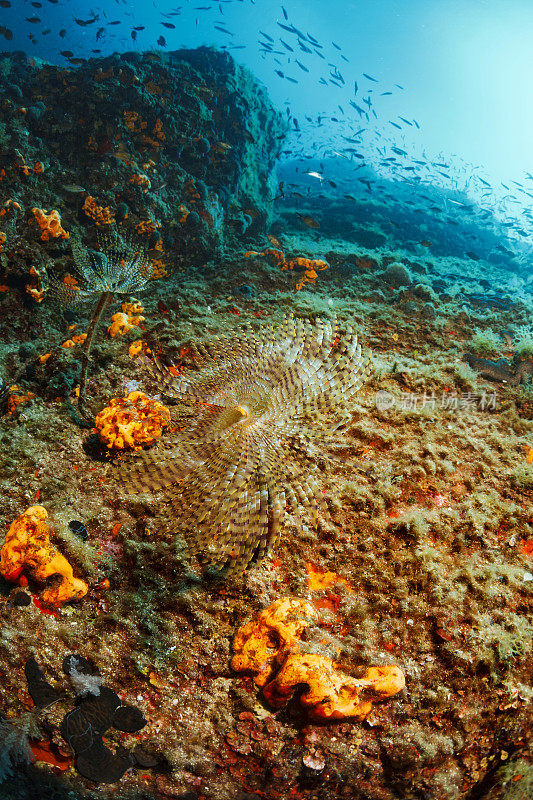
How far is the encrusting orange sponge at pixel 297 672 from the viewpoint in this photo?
1.98m

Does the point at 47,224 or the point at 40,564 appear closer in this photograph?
the point at 40,564

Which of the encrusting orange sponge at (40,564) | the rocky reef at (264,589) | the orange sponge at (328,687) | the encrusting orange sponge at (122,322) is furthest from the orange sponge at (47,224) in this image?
the orange sponge at (328,687)

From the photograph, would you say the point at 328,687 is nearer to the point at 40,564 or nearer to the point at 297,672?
the point at 297,672

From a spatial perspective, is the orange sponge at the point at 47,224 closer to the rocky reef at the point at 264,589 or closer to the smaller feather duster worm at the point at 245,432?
the rocky reef at the point at 264,589

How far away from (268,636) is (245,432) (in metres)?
1.38

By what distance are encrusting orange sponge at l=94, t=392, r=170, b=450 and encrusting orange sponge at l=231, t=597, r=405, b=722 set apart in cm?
188

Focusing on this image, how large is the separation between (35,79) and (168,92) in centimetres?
378

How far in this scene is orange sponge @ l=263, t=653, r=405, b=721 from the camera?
6.46 ft

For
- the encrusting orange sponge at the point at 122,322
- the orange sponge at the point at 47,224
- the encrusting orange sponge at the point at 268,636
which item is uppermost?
the orange sponge at the point at 47,224

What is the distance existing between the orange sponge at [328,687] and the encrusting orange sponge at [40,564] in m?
1.48

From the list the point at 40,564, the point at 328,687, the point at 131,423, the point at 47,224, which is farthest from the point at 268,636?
the point at 47,224

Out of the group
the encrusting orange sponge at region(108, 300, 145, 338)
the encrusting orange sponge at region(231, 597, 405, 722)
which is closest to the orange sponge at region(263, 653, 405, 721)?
the encrusting orange sponge at region(231, 597, 405, 722)

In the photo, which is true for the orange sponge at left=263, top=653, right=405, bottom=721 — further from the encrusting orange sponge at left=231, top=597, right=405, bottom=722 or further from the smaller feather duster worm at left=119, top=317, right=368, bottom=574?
the smaller feather duster worm at left=119, top=317, right=368, bottom=574

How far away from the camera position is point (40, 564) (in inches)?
95.9
